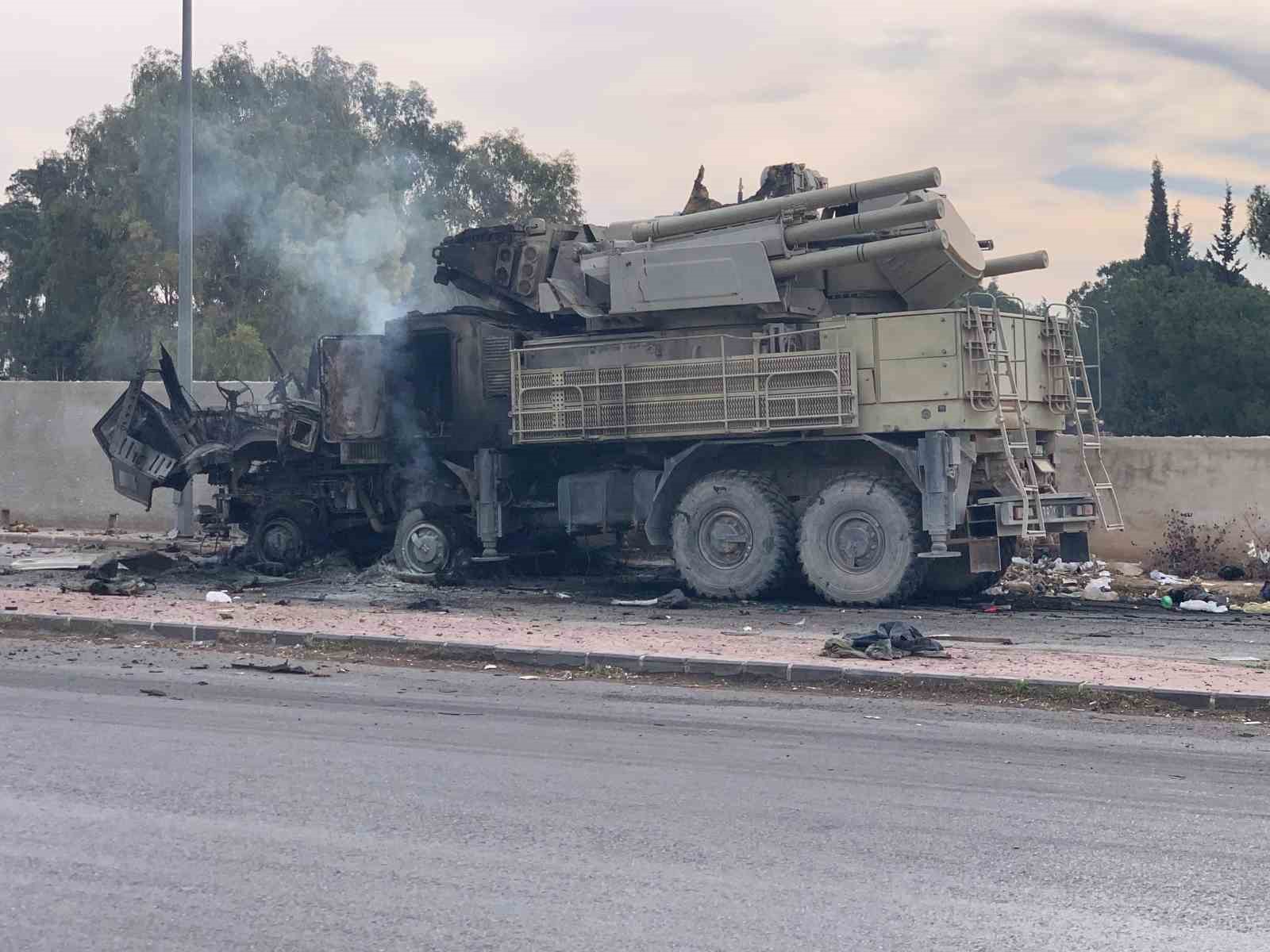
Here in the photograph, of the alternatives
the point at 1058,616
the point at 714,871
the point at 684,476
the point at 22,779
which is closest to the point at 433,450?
the point at 684,476

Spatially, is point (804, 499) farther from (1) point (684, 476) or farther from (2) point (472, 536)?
(2) point (472, 536)

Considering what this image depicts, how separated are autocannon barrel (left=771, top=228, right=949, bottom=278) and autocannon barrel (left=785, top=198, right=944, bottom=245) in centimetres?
14

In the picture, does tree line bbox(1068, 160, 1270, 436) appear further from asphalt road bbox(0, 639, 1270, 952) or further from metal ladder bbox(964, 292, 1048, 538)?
asphalt road bbox(0, 639, 1270, 952)

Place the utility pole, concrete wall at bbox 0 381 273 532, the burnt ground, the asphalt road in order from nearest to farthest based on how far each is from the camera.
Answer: the asphalt road
the burnt ground
the utility pole
concrete wall at bbox 0 381 273 532

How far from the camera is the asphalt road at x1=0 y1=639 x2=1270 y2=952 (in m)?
5.27

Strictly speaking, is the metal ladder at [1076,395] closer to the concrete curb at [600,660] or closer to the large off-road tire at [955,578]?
the large off-road tire at [955,578]

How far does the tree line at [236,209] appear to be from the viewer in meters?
40.7

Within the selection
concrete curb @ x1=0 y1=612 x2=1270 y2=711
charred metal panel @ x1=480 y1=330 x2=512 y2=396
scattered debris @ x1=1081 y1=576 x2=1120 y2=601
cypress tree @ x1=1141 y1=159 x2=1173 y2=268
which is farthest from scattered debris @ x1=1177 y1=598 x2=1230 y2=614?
cypress tree @ x1=1141 y1=159 x2=1173 y2=268

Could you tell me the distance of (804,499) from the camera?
53.0ft

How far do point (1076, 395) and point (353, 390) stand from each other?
25.8ft

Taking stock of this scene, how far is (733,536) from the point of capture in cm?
1611

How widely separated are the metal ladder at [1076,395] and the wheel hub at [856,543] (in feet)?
8.07

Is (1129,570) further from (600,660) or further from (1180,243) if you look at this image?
(1180,243)

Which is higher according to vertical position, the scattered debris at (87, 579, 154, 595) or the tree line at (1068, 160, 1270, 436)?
the tree line at (1068, 160, 1270, 436)
